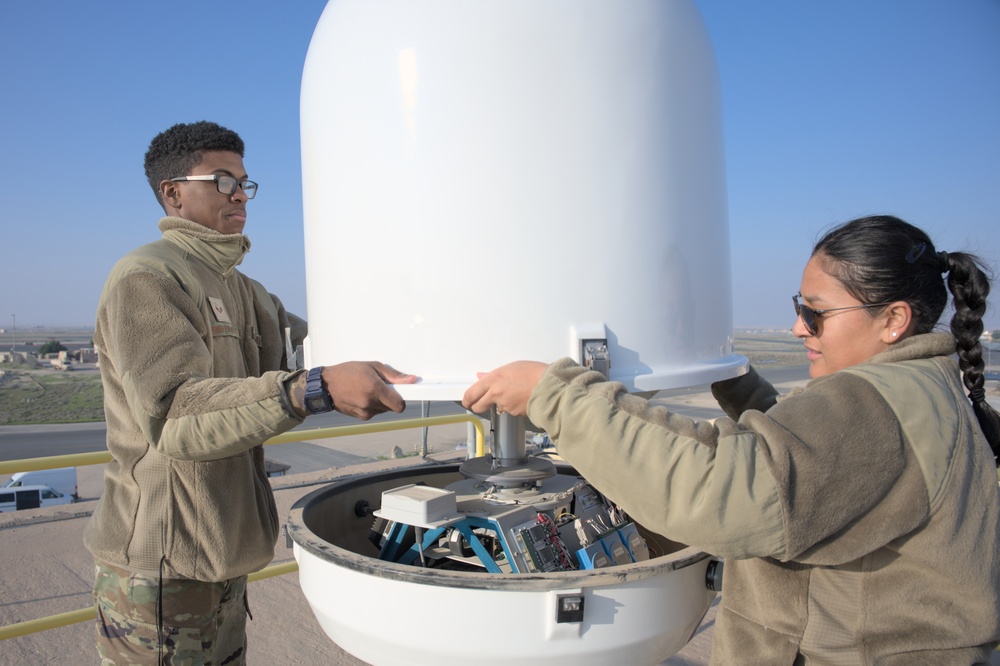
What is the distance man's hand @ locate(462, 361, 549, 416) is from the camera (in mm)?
1749

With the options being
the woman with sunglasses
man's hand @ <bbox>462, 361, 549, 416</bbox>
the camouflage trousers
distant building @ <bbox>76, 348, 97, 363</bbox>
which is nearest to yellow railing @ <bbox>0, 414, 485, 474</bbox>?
the camouflage trousers

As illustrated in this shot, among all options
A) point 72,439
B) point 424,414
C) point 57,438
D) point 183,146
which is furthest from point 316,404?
point 57,438

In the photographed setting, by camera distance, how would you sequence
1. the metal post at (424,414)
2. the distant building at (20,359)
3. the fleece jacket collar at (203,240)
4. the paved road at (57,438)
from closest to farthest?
the fleece jacket collar at (203,240) → the metal post at (424,414) → the paved road at (57,438) → the distant building at (20,359)

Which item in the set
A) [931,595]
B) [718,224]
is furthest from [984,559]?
[718,224]

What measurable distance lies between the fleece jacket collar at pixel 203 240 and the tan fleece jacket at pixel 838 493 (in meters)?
1.44

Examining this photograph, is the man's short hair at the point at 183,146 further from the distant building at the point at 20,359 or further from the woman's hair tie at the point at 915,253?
Result: the distant building at the point at 20,359

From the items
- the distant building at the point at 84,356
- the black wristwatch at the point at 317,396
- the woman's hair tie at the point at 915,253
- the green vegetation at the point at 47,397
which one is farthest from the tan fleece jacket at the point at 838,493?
the distant building at the point at 84,356

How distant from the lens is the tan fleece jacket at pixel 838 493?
140 cm

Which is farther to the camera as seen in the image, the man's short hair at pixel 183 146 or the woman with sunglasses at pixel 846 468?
the man's short hair at pixel 183 146

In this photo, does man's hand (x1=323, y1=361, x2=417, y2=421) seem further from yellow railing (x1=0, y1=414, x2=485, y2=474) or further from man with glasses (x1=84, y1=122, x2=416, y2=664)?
yellow railing (x1=0, y1=414, x2=485, y2=474)

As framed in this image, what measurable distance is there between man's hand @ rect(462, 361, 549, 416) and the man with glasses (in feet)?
0.75

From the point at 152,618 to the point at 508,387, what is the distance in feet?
4.85

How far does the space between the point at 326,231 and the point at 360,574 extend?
100 centimetres

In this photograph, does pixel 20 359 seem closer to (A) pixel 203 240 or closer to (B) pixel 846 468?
(A) pixel 203 240
